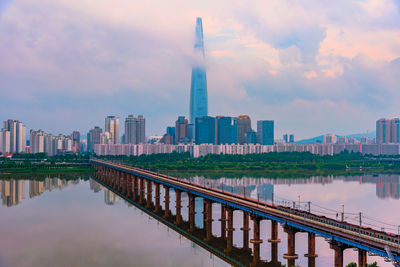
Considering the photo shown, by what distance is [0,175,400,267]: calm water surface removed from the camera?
41.7 metres

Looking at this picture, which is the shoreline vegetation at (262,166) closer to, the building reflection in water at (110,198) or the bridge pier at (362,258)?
the building reflection in water at (110,198)

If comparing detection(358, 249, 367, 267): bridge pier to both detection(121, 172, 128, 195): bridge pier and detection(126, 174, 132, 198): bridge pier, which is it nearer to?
detection(126, 174, 132, 198): bridge pier

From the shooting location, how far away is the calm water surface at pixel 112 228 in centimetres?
4166

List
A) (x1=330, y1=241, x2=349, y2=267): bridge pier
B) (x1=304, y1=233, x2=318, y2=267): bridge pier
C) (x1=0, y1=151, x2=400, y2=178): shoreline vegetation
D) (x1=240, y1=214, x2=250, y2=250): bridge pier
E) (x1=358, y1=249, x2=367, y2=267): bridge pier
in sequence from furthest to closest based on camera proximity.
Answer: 1. (x1=0, y1=151, x2=400, y2=178): shoreline vegetation
2. (x1=240, y1=214, x2=250, y2=250): bridge pier
3. (x1=304, y1=233, x2=318, y2=267): bridge pier
4. (x1=330, y1=241, x2=349, y2=267): bridge pier
5. (x1=358, y1=249, x2=367, y2=267): bridge pier

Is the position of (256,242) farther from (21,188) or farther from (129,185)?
(21,188)

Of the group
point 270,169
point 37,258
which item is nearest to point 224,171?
point 270,169

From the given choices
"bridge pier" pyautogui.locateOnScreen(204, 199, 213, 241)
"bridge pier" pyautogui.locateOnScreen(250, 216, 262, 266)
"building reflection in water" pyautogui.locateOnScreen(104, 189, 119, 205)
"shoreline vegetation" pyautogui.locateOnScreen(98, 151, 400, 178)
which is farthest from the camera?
"shoreline vegetation" pyautogui.locateOnScreen(98, 151, 400, 178)

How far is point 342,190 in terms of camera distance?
96562mm

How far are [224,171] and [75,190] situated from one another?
68082 millimetres

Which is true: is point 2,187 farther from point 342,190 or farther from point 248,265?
point 248,265

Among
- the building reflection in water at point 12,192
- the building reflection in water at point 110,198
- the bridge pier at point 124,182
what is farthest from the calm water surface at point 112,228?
the bridge pier at point 124,182

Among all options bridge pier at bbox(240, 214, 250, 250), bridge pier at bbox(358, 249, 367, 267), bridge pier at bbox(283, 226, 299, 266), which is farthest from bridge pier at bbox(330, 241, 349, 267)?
bridge pier at bbox(240, 214, 250, 250)

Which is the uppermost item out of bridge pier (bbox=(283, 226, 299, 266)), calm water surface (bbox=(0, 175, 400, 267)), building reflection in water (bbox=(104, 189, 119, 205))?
bridge pier (bbox=(283, 226, 299, 266))

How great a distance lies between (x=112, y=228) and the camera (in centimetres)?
5609
